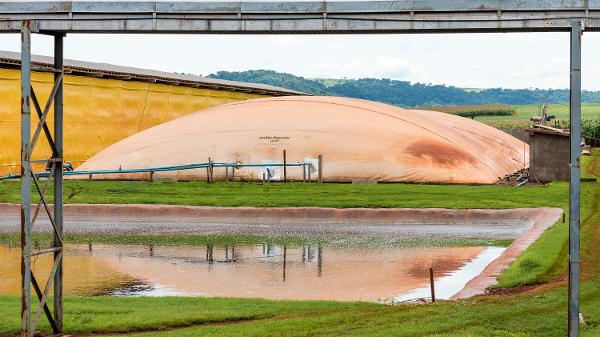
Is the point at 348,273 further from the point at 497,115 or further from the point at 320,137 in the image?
the point at 497,115

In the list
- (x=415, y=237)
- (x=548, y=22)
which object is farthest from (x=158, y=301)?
(x=415, y=237)

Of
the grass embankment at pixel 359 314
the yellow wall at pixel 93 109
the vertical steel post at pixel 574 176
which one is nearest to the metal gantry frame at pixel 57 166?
the vertical steel post at pixel 574 176

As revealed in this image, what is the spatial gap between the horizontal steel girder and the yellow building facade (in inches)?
1455

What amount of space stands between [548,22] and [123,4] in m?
5.83

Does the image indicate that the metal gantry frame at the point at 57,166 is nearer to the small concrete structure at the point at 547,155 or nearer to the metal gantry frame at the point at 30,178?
the metal gantry frame at the point at 30,178

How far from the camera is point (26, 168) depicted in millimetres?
14094

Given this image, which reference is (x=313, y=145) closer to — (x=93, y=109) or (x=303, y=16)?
(x=93, y=109)

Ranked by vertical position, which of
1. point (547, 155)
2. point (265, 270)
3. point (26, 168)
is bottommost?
point (265, 270)

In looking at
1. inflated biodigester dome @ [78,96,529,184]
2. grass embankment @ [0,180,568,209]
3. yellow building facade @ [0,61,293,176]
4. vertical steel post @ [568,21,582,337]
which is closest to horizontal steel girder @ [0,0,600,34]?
vertical steel post @ [568,21,582,337]

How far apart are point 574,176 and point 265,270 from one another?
1170 centimetres

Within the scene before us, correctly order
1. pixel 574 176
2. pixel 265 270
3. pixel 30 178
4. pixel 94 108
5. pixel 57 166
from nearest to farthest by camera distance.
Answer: pixel 574 176, pixel 30 178, pixel 57 166, pixel 265 270, pixel 94 108

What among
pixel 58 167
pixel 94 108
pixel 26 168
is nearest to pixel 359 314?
pixel 58 167

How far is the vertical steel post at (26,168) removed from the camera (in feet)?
46.2

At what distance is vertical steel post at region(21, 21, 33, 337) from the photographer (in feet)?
46.2
